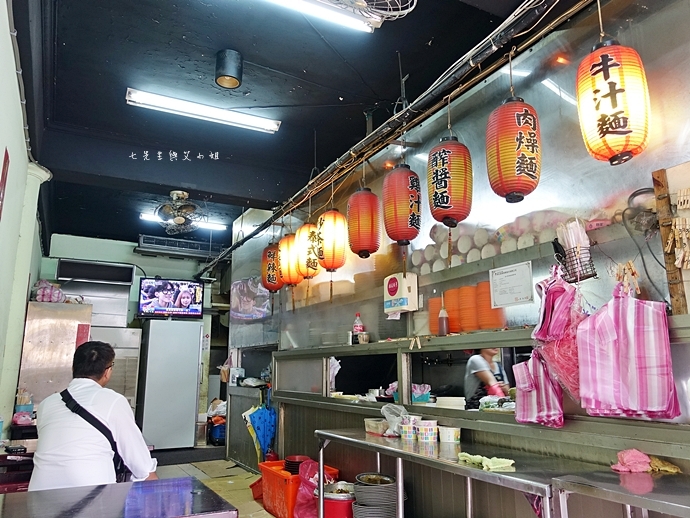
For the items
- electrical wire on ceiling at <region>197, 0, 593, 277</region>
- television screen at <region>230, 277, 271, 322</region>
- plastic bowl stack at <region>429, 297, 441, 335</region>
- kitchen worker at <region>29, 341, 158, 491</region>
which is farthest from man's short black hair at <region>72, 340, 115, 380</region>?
television screen at <region>230, 277, 271, 322</region>

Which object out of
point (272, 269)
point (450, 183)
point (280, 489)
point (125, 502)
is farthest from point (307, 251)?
point (125, 502)

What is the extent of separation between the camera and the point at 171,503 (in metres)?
1.77

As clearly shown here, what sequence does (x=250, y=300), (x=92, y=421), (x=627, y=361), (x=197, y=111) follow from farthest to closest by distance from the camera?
(x=250, y=300) < (x=197, y=111) < (x=92, y=421) < (x=627, y=361)

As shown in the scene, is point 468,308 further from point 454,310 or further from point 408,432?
point 408,432

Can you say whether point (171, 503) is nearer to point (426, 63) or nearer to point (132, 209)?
point (426, 63)

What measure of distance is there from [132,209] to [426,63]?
6.63 m

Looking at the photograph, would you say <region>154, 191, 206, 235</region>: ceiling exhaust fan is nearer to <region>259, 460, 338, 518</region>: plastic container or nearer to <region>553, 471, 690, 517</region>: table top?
<region>259, 460, 338, 518</region>: plastic container

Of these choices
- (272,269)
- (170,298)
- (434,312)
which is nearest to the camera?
(434,312)

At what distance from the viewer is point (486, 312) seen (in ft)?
12.2

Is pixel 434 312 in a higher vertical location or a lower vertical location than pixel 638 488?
higher

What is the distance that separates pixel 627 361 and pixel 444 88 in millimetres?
2302

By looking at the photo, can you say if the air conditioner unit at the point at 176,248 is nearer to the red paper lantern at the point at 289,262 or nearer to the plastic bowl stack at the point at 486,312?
the red paper lantern at the point at 289,262

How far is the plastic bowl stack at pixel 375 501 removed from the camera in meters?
3.77

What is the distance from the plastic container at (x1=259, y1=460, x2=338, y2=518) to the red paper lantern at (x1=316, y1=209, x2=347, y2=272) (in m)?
2.05
